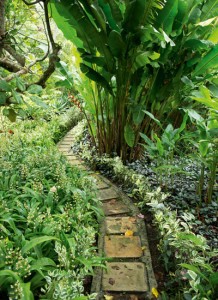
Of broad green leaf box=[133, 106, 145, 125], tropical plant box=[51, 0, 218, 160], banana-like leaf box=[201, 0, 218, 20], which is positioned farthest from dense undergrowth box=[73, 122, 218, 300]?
banana-like leaf box=[201, 0, 218, 20]

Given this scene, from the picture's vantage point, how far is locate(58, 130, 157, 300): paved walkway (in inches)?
76.1

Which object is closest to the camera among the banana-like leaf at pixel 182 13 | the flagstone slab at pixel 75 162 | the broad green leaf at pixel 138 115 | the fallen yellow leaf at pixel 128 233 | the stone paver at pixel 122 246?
the stone paver at pixel 122 246

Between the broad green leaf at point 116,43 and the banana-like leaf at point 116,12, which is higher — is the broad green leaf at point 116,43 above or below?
below

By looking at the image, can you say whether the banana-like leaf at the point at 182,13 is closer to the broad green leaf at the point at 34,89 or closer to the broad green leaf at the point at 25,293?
the broad green leaf at the point at 34,89

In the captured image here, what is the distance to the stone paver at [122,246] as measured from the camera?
7.59 feet

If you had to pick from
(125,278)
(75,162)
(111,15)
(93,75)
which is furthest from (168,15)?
(125,278)

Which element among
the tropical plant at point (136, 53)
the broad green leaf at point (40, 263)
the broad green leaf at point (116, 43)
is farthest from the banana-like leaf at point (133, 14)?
the broad green leaf at point (40, 263)

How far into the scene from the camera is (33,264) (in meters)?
1.64

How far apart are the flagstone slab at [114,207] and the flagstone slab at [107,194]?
8cm

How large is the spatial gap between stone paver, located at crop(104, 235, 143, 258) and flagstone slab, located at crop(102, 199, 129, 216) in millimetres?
487

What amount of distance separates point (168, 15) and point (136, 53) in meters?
0.56

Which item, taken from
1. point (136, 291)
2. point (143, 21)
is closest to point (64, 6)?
point (143, 21)

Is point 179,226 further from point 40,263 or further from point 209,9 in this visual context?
point 209,9

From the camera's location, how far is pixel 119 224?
2.78 meters
